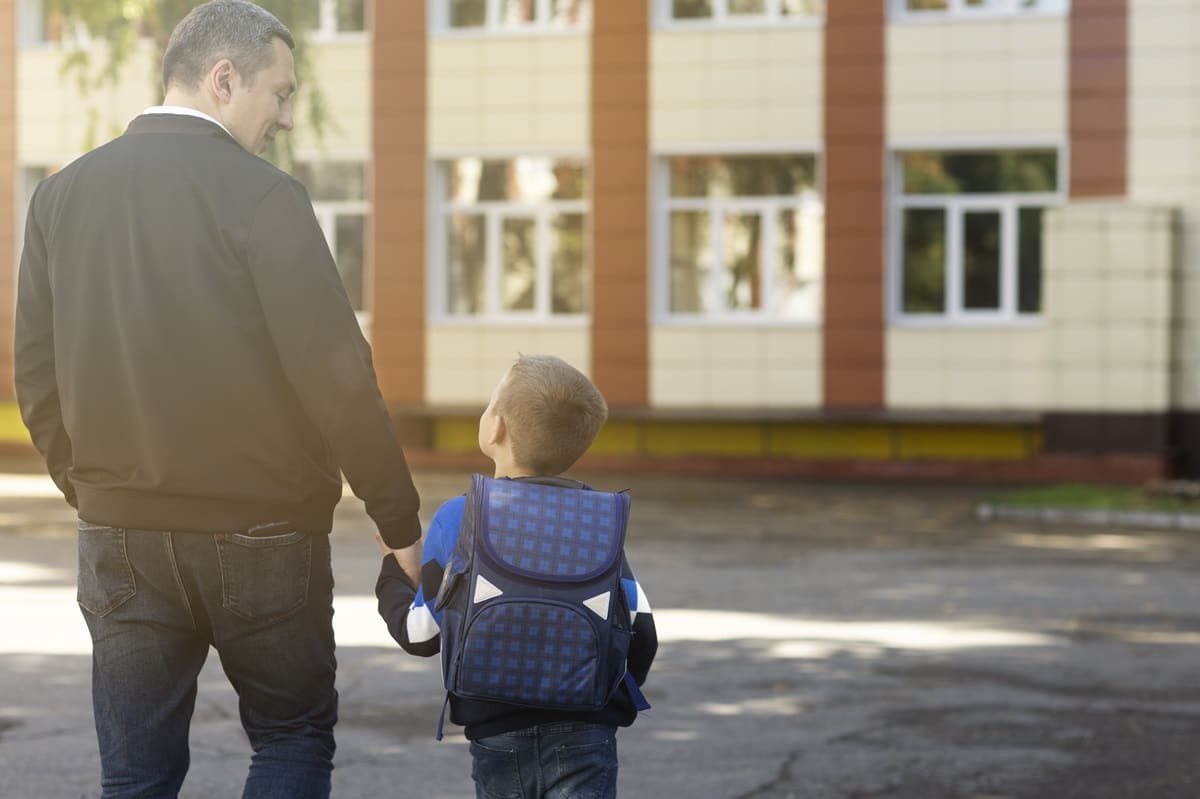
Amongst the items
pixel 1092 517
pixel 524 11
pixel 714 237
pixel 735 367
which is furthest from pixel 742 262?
pixel 1092 517

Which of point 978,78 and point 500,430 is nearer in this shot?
point 500,430

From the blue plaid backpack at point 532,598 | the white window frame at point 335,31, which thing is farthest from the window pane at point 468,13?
the blue plaid backpack at point 532,598

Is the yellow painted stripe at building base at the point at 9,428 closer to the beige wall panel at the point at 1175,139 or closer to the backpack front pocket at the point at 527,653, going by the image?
the beige wall panel at the point at 1175,139

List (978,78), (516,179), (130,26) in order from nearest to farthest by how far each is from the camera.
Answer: (130,26) → (978,78) → (516,179)

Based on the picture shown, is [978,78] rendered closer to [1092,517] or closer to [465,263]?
[465,263]

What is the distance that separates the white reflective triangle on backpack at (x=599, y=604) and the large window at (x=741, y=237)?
20549mm

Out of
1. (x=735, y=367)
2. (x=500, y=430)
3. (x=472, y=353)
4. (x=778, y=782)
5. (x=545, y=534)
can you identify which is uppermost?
(x=500, y=430)

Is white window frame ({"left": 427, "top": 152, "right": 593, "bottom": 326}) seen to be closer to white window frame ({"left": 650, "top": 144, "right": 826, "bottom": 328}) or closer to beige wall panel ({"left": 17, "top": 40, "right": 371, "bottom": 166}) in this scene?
white window frame ({"left": 650, "top": 144, "right": 826, "bottom": 328})

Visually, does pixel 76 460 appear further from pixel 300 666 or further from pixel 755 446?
pixel 755 446

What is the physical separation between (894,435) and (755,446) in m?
1.67

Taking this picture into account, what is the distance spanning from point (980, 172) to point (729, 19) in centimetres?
358

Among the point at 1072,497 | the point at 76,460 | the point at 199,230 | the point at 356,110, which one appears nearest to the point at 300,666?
the point at 76,460

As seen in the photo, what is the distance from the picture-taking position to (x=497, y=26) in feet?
83.2

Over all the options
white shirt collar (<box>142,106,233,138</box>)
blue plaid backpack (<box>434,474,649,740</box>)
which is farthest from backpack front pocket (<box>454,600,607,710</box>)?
white shirt collar (<box>142,106,233,138</box>)
